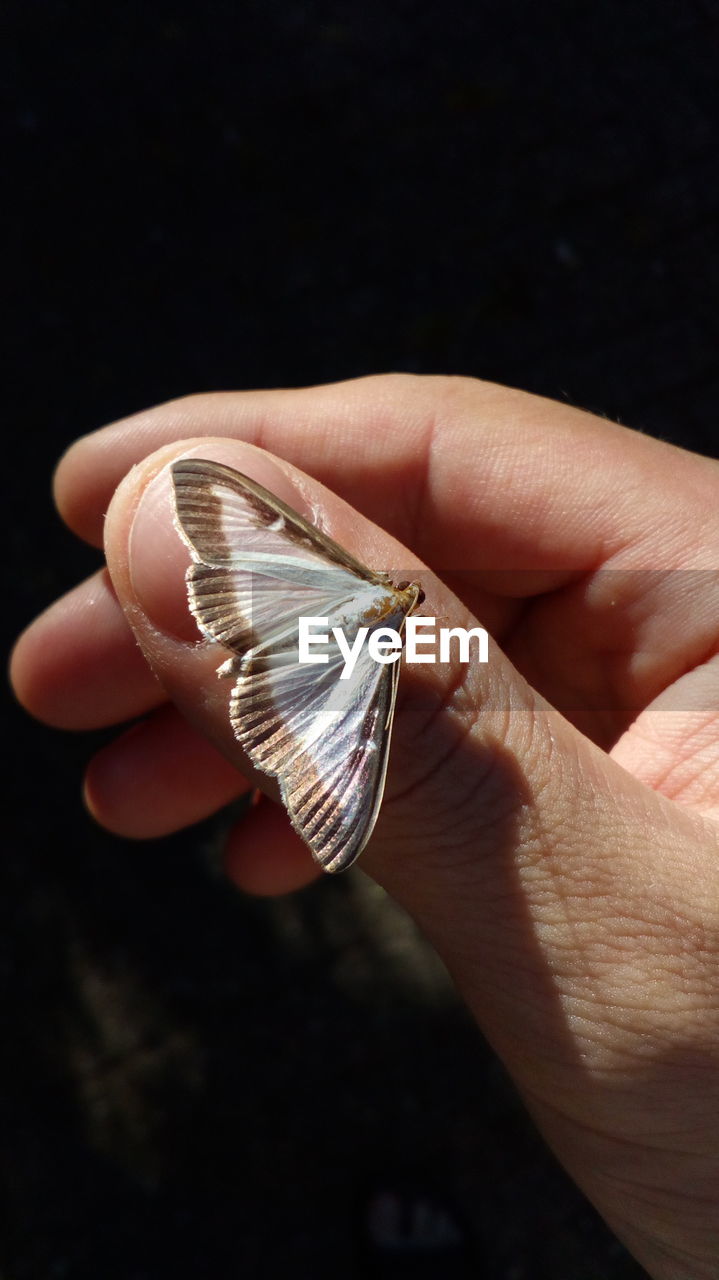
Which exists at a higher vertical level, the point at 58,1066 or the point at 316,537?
the point at 316,537

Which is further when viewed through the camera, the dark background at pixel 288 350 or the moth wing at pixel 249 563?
the dark background at pixel 288 350

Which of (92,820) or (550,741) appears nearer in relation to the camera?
(550,741)

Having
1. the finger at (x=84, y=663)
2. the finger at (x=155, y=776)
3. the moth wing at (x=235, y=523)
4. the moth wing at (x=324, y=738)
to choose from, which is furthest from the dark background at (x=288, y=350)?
the moth wing at (x=235, y=523)

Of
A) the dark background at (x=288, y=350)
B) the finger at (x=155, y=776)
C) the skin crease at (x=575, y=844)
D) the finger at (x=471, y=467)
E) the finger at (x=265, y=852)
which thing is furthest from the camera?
the dark background at (x=288, y=350)

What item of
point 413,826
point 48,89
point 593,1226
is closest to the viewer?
point 413,826

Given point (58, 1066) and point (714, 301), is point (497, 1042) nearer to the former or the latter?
point (58, 1066)

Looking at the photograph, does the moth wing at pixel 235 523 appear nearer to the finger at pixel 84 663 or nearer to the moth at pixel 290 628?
the moth at pixel 290 628

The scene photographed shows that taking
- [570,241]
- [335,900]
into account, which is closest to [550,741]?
[335,900]
